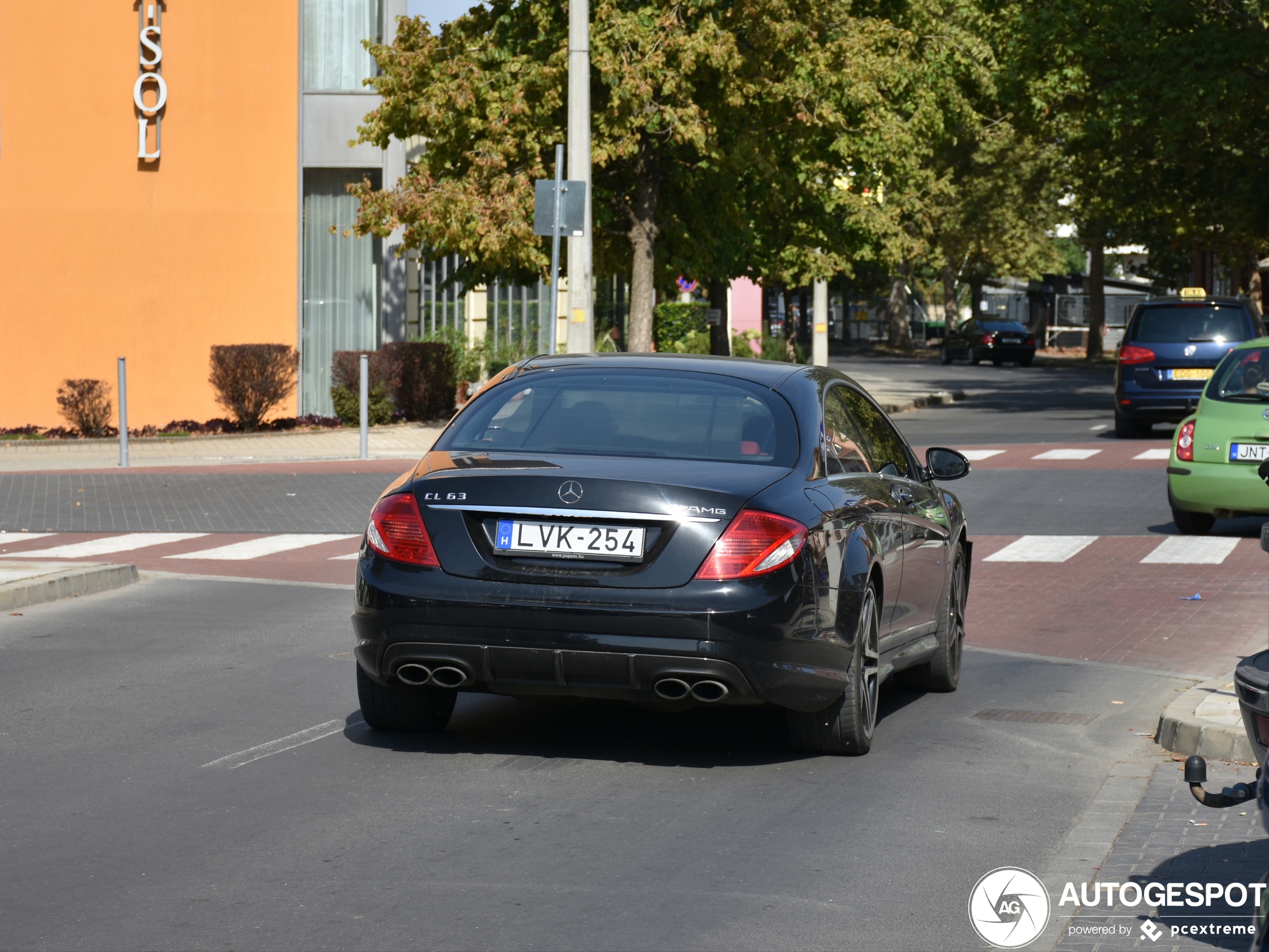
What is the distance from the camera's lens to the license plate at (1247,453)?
47.3 feet

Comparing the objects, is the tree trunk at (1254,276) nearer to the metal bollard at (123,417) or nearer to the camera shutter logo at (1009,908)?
the metal bollard at (123,417)

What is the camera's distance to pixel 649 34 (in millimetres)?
26062

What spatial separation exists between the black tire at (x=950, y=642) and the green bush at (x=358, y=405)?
19451mm

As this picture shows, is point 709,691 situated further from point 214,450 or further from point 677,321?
point 677,321

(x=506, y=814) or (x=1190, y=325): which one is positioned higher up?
(x=1190, y=325)

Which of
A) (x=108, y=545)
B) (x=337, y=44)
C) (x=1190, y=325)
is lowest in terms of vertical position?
A: (x=108, y=545)

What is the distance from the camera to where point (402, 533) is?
670cm

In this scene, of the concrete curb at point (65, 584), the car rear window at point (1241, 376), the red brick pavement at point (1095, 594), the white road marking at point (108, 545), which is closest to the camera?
the red brick pavement at point (1095, 594)

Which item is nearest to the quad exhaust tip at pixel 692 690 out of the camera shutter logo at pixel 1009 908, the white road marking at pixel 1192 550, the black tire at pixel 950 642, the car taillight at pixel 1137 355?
the camera shutter logo at pixel 1009 908

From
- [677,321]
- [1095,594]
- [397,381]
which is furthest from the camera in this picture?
[677,321]

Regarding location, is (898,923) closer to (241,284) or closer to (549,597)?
(549,597)

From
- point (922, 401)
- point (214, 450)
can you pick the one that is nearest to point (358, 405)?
point (214, 450)

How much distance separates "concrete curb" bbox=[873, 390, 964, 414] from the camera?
119 ft

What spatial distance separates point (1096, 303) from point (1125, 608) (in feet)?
202
